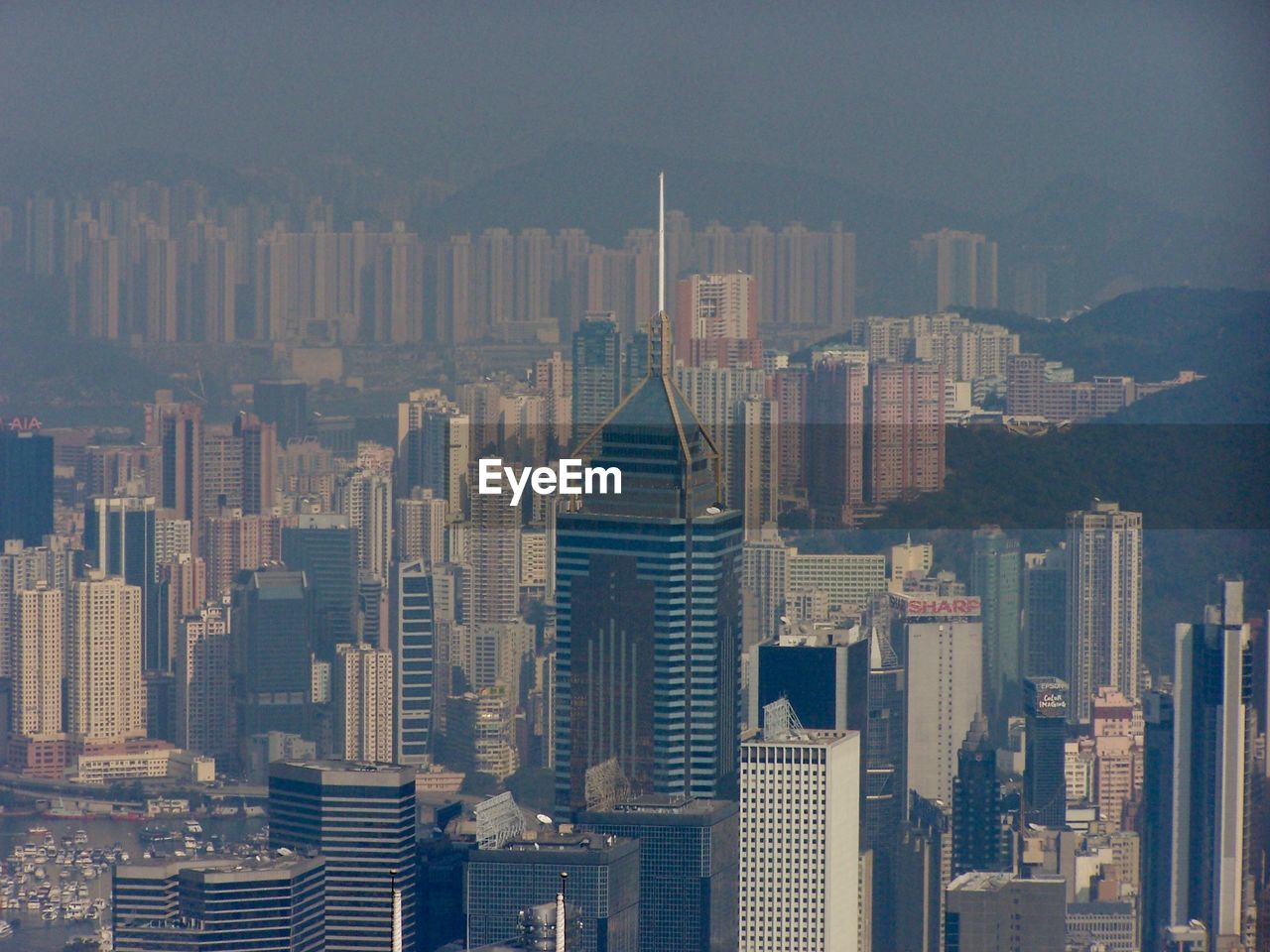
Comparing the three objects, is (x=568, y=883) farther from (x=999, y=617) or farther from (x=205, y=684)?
(x=205, y=684)

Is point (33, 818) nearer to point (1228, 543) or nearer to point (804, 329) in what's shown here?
point (804, 329)

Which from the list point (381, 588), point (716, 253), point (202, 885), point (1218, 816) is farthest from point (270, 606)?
point (1218, 816)

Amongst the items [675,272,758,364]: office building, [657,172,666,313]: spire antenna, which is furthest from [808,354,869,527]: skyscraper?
[657,172,666,313]: spire antenna

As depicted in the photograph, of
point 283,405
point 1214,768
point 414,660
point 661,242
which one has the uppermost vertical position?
point 661,242

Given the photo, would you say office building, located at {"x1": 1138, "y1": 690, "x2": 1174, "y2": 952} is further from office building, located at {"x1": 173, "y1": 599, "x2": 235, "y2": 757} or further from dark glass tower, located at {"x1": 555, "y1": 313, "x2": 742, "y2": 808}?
office building, located at {"x1": 173, "y1": 599, "x2": 235, "y2": 757}

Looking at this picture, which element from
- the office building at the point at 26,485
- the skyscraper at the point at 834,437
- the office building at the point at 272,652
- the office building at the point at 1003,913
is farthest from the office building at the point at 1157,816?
the office building at the point at 26,485

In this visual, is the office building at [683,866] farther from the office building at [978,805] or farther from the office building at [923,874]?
the office building at [978,805]

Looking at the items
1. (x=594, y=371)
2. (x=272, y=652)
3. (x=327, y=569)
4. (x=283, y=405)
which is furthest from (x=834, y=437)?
(x=272, y=652)
